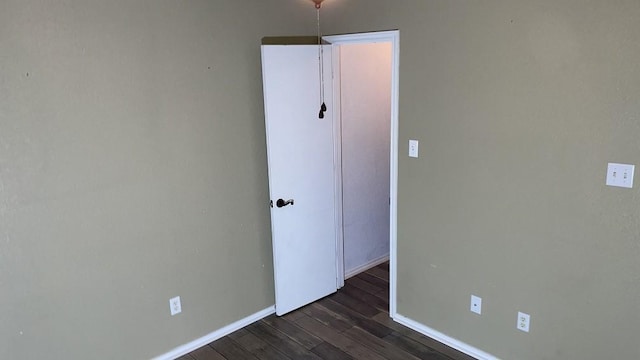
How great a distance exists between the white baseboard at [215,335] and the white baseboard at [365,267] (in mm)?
845

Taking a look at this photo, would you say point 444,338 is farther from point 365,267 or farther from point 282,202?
point 282,202

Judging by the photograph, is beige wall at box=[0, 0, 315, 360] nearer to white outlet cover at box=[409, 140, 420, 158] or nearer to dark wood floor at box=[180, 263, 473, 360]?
dark wood floor at box=[180, 263, 473, 360]

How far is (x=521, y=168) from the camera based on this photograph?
2537 mm

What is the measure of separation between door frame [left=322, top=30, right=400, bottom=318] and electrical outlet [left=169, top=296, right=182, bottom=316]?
136 cm

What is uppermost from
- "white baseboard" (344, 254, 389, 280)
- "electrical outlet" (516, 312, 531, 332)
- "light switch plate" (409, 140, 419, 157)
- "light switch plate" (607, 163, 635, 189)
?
"light switch plate" (409, 140, 419, 157)

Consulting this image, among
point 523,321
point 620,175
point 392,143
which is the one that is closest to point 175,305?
point 392,143

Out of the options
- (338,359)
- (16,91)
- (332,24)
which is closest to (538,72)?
(332,24)

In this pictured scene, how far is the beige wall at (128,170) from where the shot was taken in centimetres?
234

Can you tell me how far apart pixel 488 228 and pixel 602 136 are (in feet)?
2.68

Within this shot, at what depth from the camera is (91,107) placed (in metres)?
2.49

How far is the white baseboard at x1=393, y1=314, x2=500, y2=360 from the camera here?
295cm

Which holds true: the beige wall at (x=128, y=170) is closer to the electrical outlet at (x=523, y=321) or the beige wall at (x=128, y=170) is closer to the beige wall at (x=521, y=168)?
the beige wall at (x=521, y=168)

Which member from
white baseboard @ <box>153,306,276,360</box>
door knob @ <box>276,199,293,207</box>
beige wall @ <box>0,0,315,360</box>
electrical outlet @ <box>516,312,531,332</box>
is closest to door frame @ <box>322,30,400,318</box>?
beige wall @ <box>0,0,315,360</box>

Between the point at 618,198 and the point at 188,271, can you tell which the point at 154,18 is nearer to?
the point at 188,271
